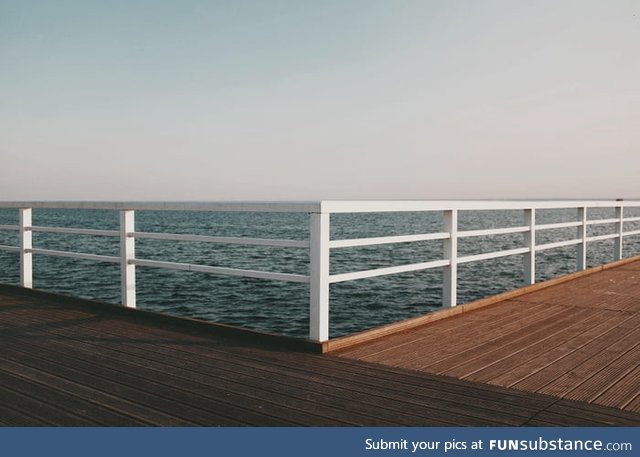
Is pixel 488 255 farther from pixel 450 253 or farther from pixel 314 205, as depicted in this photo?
pixel 314 205

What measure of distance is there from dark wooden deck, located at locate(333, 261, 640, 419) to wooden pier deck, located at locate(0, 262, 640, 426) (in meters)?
0.01

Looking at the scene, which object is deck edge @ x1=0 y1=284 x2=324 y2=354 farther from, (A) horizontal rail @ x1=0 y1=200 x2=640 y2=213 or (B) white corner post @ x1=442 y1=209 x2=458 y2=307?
(B) white corner post @ x1=442 y1=209 x2=458 y2=307

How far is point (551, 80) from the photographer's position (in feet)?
59.7

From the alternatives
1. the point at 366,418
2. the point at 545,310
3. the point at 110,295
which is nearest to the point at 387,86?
the point at 110,295

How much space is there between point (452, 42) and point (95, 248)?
84.8 ft

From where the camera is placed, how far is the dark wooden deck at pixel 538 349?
3.08 metres

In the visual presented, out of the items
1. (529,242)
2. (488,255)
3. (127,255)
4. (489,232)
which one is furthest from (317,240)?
(529,242)

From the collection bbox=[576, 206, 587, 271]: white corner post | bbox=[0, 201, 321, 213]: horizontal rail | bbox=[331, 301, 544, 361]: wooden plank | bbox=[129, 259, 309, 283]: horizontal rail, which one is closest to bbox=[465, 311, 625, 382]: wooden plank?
bbox=[331, 301, 544, 361]: wooden plank

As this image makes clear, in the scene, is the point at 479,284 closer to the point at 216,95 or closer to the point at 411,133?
the point at 411,133

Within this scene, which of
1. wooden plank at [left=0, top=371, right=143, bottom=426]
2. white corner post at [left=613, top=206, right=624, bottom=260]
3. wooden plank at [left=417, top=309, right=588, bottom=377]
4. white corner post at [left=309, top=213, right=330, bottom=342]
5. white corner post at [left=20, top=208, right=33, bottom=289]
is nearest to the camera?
wooden plank at [left=0, top=371, right=143, bottom=426]

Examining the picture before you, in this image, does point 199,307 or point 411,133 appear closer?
point 199,307

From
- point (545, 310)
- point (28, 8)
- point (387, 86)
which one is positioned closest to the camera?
point (545, 310)

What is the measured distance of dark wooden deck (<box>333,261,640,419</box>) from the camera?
121 inches

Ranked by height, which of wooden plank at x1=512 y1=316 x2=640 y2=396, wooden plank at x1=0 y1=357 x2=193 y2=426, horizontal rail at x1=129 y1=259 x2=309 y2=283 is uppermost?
horizontal rail at x1=129 y1=259 x2=309 y2=283
